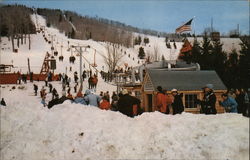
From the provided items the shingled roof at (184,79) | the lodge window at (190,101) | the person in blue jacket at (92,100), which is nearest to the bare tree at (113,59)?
the shingled roof at (184,79)

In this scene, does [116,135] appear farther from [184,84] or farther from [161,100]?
[184,84]

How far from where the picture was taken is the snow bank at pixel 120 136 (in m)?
7.00

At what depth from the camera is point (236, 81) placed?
1452cm

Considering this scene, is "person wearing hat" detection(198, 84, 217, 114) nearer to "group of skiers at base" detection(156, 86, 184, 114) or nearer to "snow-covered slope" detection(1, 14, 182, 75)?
"group of skiers at base" detection(156, 86, 184, 114)

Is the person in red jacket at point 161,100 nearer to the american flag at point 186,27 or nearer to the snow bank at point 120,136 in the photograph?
the snow bank at point 120,136

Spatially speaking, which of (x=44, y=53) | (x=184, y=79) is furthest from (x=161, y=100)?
(x=44, y=53)

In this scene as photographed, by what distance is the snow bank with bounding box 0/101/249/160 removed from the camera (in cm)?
700

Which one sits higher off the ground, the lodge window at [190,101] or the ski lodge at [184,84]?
the ski lodge at [184,84]

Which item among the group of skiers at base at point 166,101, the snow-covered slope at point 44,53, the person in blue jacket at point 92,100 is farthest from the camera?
the snow-covered slope at point 44,53

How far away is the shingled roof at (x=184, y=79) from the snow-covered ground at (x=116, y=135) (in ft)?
26.3

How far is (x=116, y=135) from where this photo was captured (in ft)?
26.0

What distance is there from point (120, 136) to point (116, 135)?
0.35ft

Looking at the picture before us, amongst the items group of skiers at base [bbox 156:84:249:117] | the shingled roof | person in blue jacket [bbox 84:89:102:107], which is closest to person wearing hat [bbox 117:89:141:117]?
group of skiers at base [bbox 156:84:249:117]

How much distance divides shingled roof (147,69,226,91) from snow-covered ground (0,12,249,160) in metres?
8.01
